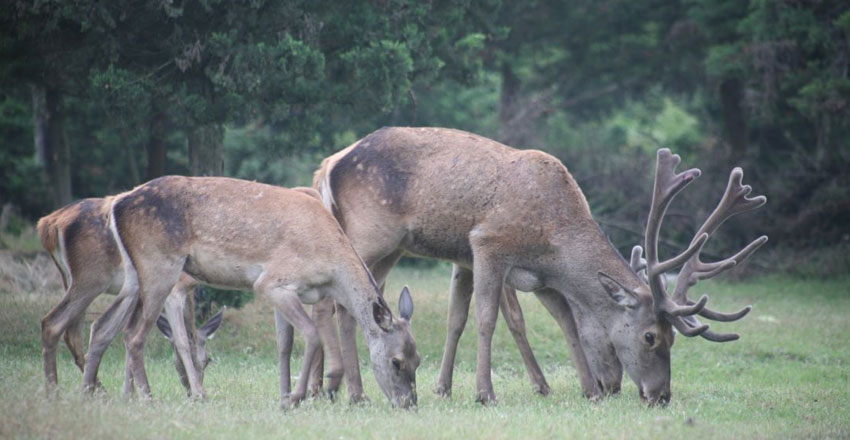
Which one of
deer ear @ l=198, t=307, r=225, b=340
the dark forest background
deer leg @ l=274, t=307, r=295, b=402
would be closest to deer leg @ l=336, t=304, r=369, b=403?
deer leg @ l=274, t=307, r=295, b=402

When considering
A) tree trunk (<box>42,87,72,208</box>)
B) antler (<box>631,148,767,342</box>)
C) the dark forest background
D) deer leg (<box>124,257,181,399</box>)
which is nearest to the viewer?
deer leg (<box>124,257,181,399</box>)

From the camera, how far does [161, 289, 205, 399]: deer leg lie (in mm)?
9727

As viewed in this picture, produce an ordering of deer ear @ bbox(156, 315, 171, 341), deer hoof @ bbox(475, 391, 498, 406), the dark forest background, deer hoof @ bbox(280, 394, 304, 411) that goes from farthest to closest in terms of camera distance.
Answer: the dark forest background
deer ear @ bbox(156, 315, 171, 341)
deer hoof @ bbox(475, 391, 498, 406)
deer hoof @ bbox(280, 394, 304, 411)

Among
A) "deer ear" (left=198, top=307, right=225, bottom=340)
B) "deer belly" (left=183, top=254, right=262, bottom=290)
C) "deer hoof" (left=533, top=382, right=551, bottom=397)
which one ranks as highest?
"deer belly" (left=183, top=254, right=262, bottom=290)

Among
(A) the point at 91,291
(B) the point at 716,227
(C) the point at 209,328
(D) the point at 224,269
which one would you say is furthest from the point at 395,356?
(B) the point at 716,227

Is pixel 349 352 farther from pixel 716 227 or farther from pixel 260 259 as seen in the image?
pixel 716 227

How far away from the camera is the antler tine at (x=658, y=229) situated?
9953 millimetres

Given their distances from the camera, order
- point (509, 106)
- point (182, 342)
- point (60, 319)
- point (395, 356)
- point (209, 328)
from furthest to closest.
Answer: point (509, 106) → point (209, 328) → point (182, 342) → point (60, 319) → point (395, 356)

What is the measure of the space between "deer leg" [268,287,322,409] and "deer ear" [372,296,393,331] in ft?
1.71

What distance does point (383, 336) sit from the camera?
9305mm

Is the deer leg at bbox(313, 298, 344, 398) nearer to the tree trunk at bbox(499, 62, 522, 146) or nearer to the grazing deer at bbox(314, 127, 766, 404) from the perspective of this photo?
the grazing deer at bbox(314, 127, 766, 404)

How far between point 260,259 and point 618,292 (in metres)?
3.35

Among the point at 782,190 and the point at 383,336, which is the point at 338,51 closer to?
the point at 383,336

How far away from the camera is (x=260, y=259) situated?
9391 mm
